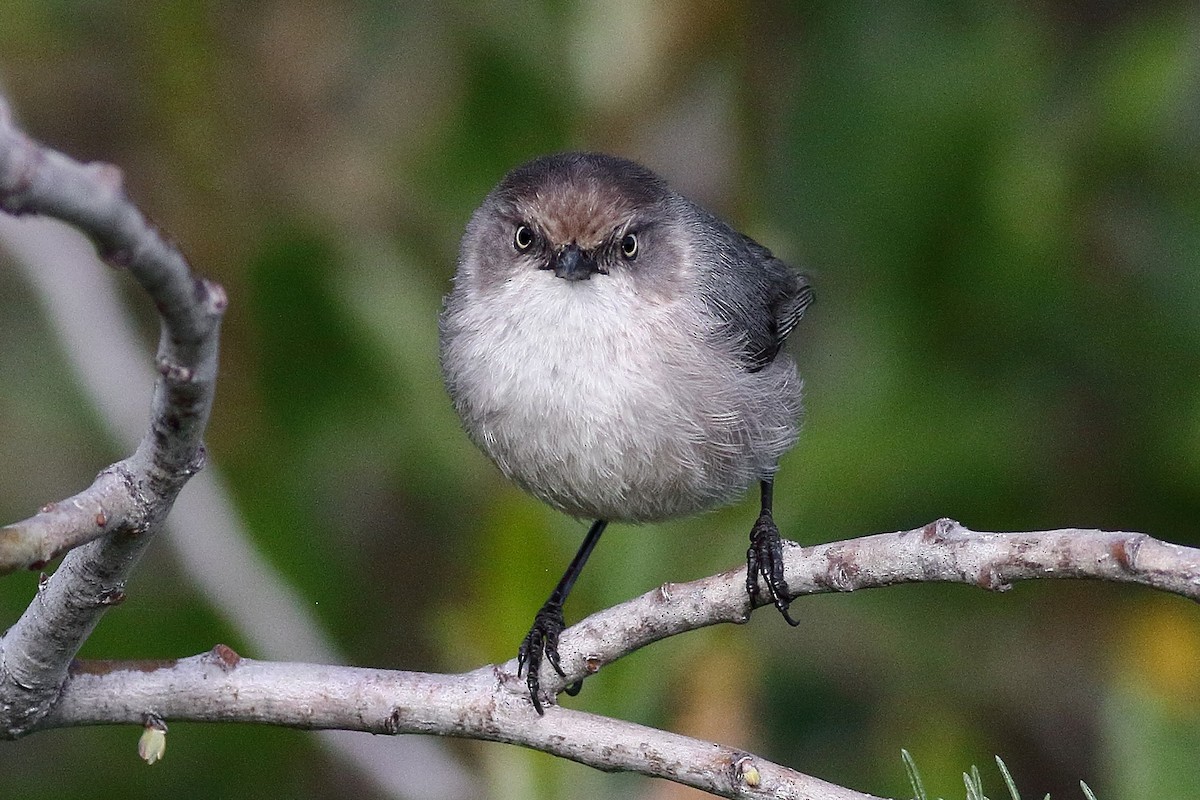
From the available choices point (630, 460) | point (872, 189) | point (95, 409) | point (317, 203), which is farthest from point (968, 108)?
point (95, 409)

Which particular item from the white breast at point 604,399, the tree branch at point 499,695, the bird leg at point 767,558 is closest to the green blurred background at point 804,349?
the bird leg at point 767,558

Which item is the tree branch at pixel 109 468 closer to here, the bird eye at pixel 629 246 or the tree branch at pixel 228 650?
the tree branch at pixel 228 650

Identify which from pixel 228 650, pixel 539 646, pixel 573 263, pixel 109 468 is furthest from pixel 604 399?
pixel 109 468

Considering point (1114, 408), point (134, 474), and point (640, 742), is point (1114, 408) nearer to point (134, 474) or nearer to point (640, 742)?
point (640, 742)

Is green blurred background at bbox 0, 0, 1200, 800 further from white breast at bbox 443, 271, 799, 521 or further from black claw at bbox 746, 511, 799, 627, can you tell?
white breast at bbox 443, 271, 799, 521

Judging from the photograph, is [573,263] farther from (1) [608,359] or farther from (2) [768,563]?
(2) [768,563]

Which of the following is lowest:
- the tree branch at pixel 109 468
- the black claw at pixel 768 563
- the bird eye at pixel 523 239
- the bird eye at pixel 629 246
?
the tree branch at pixel 109 468
